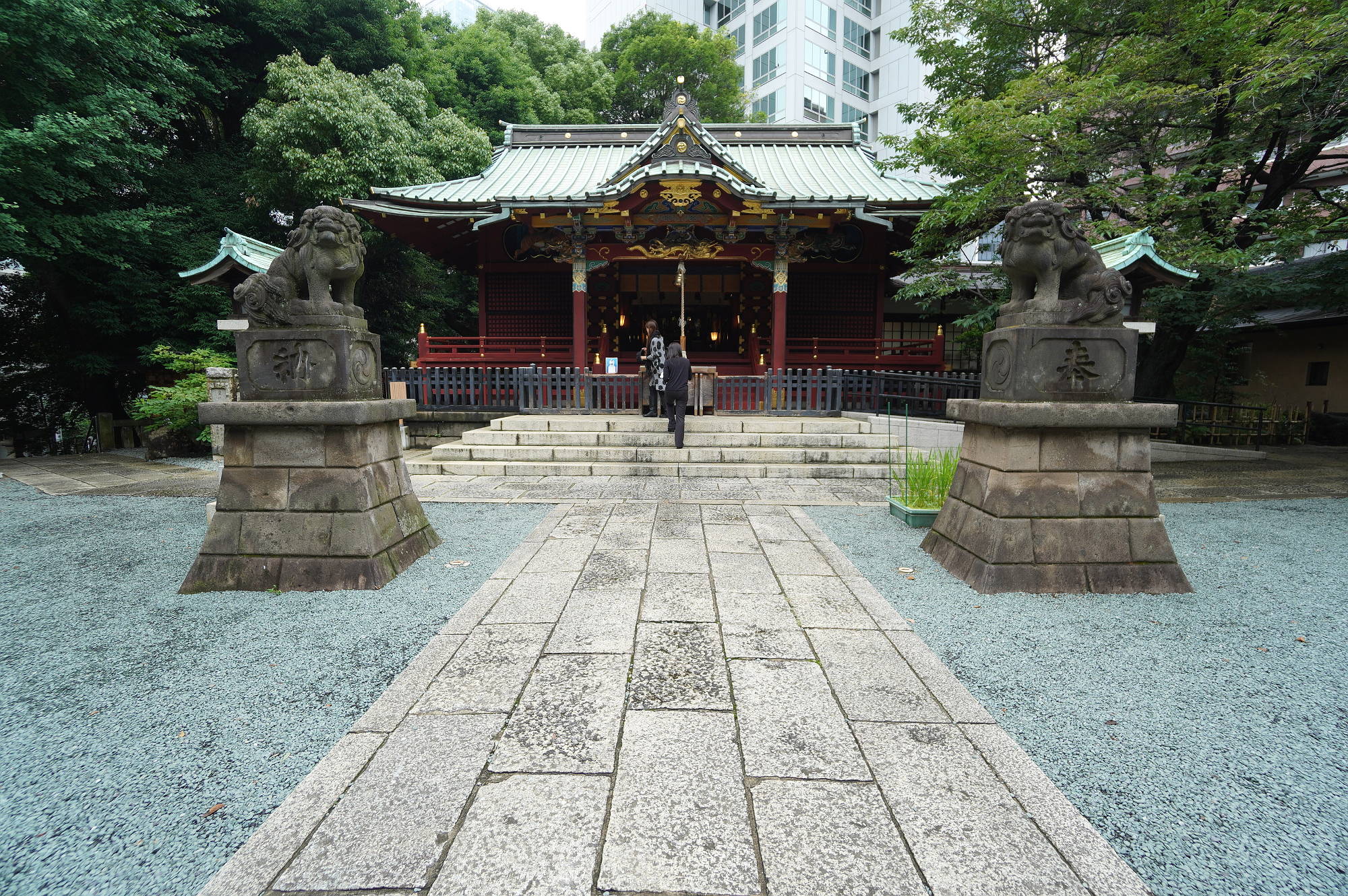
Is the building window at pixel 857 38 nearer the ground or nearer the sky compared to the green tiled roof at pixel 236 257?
nearer the sky

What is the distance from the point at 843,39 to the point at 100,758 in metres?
39.7

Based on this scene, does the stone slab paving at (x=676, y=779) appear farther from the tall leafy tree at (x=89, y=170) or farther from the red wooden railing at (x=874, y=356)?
the tall leafy tree at (x=89, y=170)

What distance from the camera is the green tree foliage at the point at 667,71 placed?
903 inches

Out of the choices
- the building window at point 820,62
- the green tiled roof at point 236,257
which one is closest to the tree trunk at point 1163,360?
the green tiled roof at point 236,257

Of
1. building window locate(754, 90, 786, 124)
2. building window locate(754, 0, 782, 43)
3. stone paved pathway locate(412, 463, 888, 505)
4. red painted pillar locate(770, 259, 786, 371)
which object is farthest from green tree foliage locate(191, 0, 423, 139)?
building window locate(754, 0, 782, 43)

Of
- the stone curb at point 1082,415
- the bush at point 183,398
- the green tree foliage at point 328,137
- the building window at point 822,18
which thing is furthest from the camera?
the building window at point 822,18

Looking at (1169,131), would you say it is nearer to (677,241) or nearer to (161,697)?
(677,241)

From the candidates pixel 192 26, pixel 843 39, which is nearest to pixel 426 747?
pixel 192 26

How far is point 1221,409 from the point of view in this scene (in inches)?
528

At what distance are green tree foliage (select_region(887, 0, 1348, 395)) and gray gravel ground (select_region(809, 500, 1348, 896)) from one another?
6144mm

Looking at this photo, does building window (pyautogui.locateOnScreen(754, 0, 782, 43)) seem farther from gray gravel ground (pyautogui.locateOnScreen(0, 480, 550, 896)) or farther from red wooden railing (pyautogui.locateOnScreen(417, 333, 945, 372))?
gray gravel ground (pyautogui.locateOnScreen(0, 480, 550, 896))

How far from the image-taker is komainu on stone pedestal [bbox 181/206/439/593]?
358cm

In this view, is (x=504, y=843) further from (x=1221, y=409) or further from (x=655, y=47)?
(x=655, y=47)

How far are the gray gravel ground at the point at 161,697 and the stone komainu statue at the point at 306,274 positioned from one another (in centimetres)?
186
